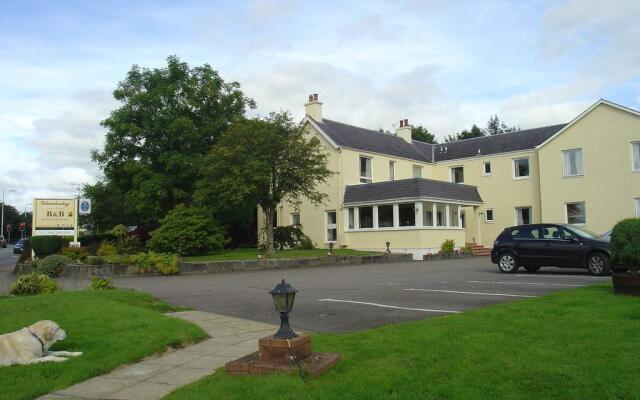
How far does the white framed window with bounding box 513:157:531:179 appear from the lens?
1460 inches

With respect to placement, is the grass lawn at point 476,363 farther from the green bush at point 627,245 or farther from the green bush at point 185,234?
the green bush at point 185,234

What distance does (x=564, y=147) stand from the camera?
34.3m

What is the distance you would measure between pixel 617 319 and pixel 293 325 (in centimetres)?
484

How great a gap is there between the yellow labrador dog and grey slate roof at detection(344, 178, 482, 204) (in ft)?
85.4

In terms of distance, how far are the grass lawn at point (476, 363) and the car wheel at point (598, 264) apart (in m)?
8.53

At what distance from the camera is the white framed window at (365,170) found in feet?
122

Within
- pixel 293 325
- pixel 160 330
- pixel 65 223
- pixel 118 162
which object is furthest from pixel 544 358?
pixel 118 162

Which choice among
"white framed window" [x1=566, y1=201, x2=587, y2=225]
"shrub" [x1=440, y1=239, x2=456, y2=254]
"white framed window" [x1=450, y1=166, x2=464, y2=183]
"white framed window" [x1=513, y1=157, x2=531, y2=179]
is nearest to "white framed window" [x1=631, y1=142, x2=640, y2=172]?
"white framed window" [x1=566, y1=201, x2=587, y2=225]

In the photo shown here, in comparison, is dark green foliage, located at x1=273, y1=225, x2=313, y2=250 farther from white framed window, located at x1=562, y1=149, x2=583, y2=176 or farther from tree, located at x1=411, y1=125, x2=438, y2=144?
tree, located at x1=411, y1=125, x2=438, y2=144

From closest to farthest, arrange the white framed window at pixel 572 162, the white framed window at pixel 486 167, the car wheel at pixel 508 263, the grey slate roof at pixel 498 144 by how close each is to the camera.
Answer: the car wheel at pixel 508 263, the white framed window at pixel 572 162, the grey slate roof at pixel 498 144, the white framed window at pixel 486 167

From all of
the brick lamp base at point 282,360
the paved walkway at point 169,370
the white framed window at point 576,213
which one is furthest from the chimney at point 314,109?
the brick lamp base at point 282,360

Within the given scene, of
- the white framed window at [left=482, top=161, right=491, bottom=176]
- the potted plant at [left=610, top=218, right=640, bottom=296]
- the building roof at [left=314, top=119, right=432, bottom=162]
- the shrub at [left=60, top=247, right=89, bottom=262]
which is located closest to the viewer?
the potted plant at [left=610, top=218, right=640, bottom=296]

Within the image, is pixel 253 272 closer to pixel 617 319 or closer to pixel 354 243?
pixel 354 243

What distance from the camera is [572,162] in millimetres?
34125
